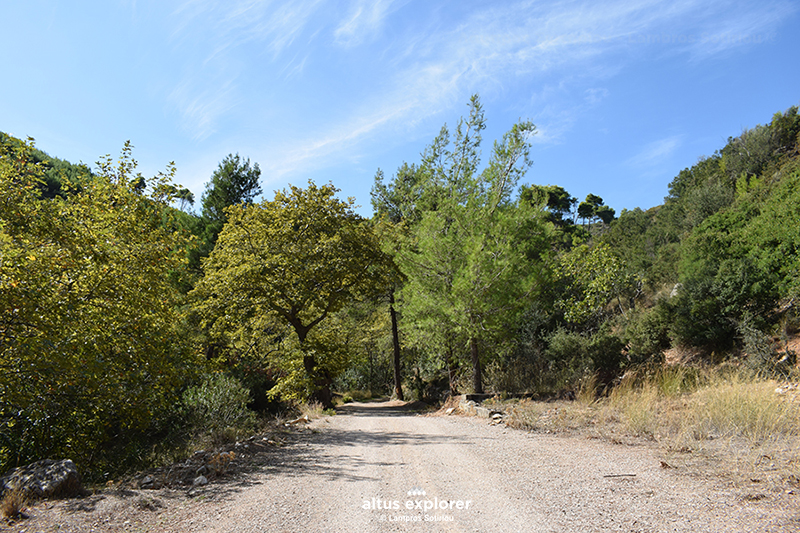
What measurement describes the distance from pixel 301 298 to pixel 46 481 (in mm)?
9242

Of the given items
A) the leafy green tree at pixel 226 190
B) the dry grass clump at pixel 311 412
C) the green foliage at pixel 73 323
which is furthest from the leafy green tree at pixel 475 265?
the leafy green tree at pixel 226 190

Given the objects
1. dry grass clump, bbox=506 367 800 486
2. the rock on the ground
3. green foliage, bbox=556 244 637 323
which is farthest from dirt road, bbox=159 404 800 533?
green foliage, bbox=556 244 637 323

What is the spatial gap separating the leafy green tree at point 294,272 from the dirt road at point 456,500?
26.3ft

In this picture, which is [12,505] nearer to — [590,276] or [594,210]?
[590,276]

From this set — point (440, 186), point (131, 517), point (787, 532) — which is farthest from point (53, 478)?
point (440, 186)

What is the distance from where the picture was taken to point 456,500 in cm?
398

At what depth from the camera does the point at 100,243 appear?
6090 mm

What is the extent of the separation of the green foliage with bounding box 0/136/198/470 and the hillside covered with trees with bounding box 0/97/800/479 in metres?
0.03

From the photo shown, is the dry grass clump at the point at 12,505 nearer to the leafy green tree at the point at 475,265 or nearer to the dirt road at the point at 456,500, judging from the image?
the dirt road at the point at 456,500

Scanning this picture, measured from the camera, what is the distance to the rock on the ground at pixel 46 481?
421 cm

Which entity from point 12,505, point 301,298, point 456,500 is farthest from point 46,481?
point 301,298

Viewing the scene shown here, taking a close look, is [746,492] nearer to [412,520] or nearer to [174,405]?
[412,520]

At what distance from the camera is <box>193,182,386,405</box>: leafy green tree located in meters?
13.3

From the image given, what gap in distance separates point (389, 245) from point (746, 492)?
442 inches
